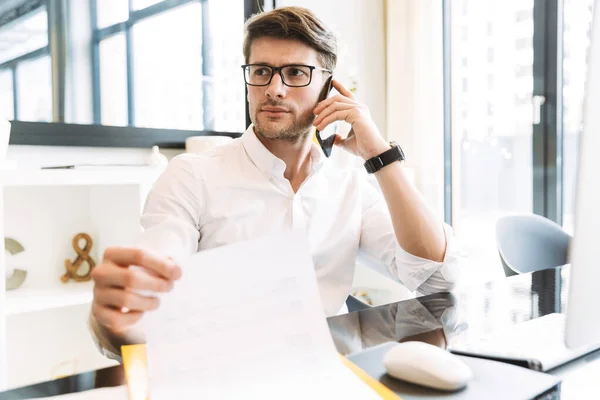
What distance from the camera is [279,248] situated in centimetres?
56

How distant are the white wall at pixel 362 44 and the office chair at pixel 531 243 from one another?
140cm

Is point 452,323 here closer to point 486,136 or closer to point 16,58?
point 16,58

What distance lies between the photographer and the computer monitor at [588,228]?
1.18 ft

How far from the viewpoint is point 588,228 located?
1.24 feet

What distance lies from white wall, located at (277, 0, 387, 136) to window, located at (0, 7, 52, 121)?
1.53 metres

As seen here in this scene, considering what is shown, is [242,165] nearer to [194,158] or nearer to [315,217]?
[194,158]

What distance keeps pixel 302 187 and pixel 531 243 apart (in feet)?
3.38

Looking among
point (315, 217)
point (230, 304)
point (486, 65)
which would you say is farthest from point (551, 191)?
point (230, 304)

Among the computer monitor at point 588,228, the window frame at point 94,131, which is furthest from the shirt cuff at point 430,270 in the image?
the window frame at point 94,131

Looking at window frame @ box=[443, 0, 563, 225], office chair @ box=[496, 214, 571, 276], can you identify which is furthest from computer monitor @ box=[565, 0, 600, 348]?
window frame @ box=[443, 0, 563, 225]

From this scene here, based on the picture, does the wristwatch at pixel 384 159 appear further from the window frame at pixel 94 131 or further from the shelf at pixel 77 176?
the window frame at pixel 94 131

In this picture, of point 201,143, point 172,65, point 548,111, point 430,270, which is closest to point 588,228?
point 430,270

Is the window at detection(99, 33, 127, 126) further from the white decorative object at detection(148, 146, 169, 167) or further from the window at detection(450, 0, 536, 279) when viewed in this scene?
the window at detection(450, 0, 536, 279)

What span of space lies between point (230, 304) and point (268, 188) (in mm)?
781
